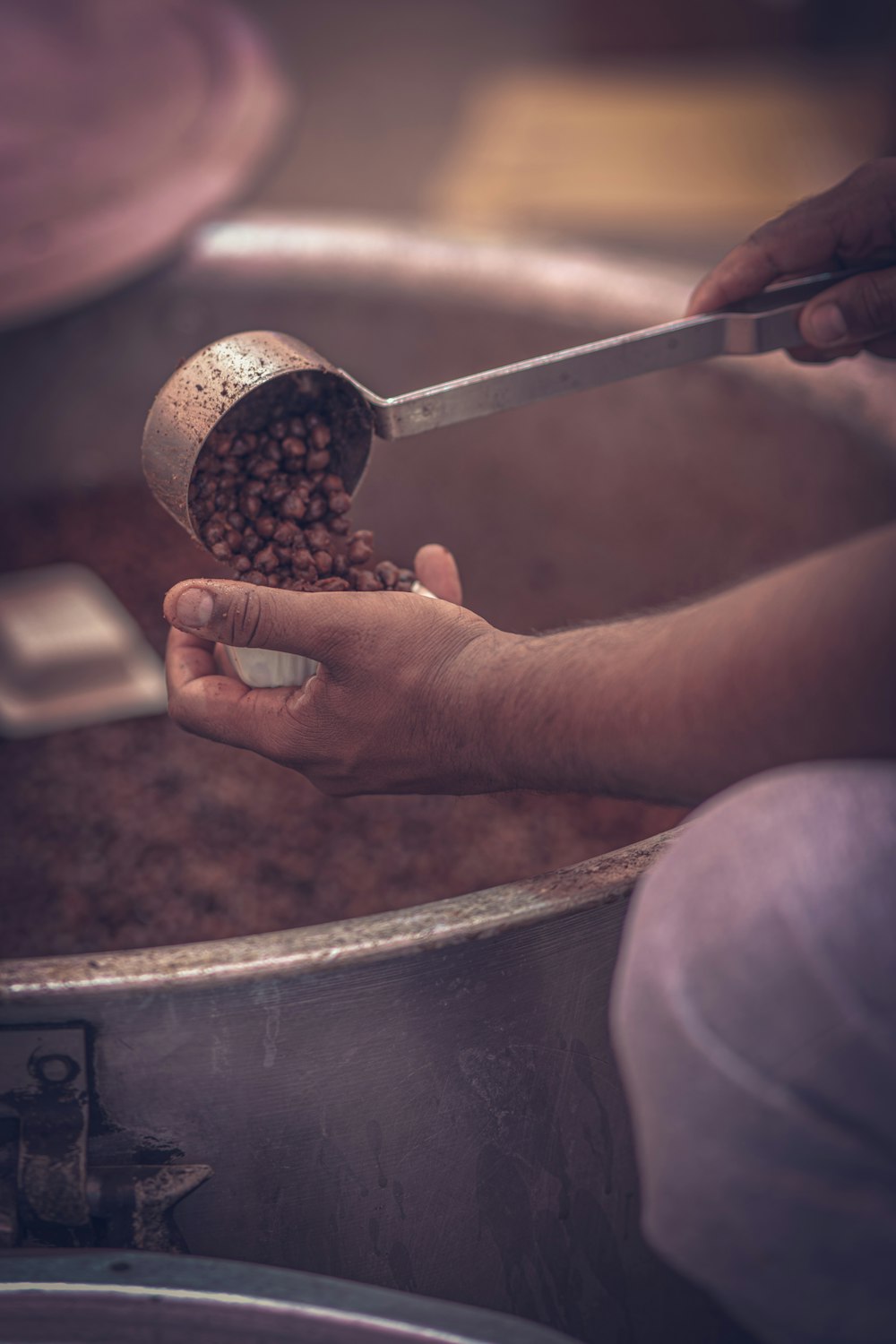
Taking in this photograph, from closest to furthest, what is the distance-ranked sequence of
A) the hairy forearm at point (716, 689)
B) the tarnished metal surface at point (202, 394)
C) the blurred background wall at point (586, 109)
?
the hairy forearm at point (716, 689) < the tarnished metal surface at point (202, 394) < the blurred background wall at point (586, 109)

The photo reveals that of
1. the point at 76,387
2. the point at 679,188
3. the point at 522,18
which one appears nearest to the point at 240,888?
the point at 76,387

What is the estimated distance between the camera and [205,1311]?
596 mm

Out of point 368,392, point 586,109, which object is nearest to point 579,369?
point 368,392

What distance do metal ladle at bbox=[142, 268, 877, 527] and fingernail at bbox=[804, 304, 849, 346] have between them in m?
0.01

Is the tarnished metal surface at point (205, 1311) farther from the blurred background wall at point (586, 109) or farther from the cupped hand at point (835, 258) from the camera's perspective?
the blurred background wall at point (586, 109)

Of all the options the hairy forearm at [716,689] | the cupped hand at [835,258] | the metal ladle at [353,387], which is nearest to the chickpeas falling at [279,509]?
the metal ladle at [353,387]

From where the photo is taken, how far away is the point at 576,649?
2.17 feet

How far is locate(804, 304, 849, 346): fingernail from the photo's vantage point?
2.68 ft

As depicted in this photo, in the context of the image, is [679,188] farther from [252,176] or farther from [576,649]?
[576,649]

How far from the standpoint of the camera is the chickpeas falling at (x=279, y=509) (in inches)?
30.5

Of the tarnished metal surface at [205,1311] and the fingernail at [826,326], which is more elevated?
the fingernail at [826,326]

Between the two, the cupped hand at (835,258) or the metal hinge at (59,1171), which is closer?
the metal hinge at (59,1171)

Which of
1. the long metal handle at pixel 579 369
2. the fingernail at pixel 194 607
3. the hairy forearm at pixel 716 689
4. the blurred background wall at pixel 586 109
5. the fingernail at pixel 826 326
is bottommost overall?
the hairy forearm at pixel 716 689

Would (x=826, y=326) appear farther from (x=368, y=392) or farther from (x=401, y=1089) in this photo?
(x=401, y=1089)
